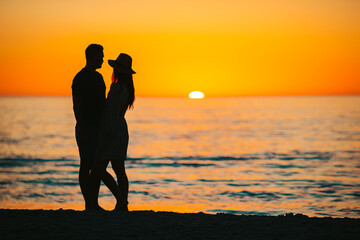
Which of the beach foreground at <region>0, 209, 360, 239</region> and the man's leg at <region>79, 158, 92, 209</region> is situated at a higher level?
the man's leg at <region>79, 158, 92, 209</region>

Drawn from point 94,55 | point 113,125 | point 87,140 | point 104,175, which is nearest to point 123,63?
point 94,55

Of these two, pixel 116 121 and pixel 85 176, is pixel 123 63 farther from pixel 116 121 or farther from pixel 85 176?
pixel 85 176

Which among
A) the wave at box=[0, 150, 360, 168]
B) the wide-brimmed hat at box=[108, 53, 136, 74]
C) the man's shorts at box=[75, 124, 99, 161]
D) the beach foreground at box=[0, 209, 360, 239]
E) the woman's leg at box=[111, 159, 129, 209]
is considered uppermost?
the wave at box=[0, 150, 360, 168]

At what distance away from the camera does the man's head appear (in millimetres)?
5941

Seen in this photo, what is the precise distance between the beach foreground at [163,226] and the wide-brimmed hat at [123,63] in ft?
5.63

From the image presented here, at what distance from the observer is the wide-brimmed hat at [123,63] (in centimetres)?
597

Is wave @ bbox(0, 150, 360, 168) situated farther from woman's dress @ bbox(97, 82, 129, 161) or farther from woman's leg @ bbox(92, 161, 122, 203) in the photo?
woman's dress @ bbox(97, 82, 129, 161)

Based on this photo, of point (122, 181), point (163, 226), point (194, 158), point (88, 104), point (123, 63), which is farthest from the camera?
point (194, 158)

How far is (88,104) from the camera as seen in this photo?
19.2 ft

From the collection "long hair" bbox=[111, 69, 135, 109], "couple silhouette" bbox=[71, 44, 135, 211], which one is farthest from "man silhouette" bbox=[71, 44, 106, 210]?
"long hair" bbox=[111, 69, 135, 109]

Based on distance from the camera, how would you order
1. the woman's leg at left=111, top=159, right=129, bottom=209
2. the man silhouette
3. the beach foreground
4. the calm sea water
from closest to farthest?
the beach foreground
the man silhouette
the woman's leg at left=111, top=159, right=129, bottom=209
the calm sea water

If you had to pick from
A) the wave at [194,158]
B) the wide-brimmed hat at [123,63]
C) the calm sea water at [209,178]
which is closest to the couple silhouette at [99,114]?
the wide-brimmed hat at [123,63]

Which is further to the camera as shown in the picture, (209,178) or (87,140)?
(209,178)

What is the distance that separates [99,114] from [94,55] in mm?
709
